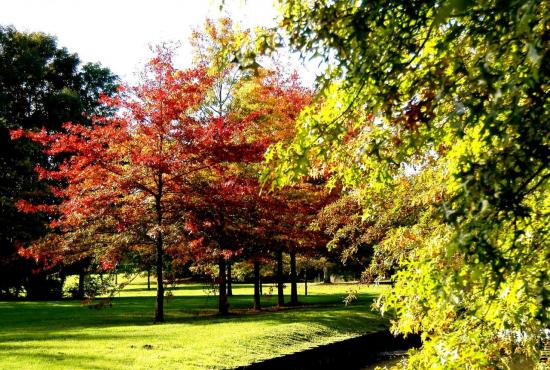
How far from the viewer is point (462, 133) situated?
2.47 meters

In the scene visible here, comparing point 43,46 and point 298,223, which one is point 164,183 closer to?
point 298,223

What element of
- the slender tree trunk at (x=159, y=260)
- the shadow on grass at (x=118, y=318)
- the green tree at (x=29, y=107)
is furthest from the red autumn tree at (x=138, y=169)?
the green tree at (x=29, y=107)

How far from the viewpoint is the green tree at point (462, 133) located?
2.62 meters

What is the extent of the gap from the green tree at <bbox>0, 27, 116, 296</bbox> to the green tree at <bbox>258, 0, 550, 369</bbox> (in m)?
24.4

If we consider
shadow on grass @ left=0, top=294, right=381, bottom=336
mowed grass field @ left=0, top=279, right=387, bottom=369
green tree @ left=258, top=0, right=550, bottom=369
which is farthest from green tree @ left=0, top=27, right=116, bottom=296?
green tree @ left=258, top=0, right=550, bottom=369

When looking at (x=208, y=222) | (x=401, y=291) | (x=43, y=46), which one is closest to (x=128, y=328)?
(x=208, y=222)

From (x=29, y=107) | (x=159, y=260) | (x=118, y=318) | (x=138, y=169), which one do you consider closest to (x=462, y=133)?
(x=138, y=169)

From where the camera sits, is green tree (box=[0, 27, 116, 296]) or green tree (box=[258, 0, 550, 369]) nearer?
green tree (box=[258, 0, 550, 369])

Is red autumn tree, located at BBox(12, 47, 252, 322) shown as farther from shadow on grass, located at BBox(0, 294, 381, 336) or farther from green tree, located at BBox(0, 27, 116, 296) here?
green tree, located at BBox(0, 27, 116, 296)

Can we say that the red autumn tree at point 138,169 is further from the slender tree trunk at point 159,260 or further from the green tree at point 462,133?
the green tree at point 462,133

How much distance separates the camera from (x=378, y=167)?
4.72 m

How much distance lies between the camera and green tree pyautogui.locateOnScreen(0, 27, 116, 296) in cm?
2734

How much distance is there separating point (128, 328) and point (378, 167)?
1180 cm

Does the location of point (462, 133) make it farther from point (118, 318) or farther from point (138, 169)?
point (118, 318)
